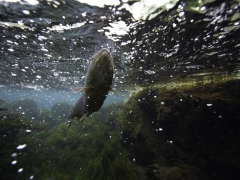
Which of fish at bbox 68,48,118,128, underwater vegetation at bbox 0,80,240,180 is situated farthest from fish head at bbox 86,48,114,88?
underwater vegetation at bbox 0,80,240,180

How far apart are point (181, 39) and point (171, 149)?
7.83 m

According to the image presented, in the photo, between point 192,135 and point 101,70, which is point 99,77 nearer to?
point 101,70

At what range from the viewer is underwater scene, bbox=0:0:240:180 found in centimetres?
668

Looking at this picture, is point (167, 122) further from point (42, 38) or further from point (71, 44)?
point (42, 38)

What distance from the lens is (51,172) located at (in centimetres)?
1031

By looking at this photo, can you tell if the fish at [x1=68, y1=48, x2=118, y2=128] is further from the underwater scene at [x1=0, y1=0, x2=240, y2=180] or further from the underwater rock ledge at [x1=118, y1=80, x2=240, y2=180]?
the underwater rock ledge at [x1=118, y1=80, x2=240, y2=180]

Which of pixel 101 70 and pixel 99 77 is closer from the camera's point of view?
pixel 101 70

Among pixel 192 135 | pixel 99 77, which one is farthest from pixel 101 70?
pixel 192 135

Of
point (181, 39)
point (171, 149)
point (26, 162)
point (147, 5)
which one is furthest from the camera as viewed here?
point (26, 162)

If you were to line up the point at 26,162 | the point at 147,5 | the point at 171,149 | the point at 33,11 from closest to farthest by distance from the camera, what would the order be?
1. the point at 147,5
2. the point at 33,11
3. the point at 171,149
4. the point at 26,162

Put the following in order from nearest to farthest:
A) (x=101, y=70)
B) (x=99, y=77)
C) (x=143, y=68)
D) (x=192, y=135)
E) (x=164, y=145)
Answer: (x=101, y=70) → (x=99, y=77) → (x=192, y=135) → (x=164, y=145) → (x=143, y=68)

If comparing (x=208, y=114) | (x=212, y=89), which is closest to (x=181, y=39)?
(x=212, y=89)

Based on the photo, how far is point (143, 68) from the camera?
615 inches

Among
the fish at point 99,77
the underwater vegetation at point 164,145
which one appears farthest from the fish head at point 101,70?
the underwater vegetation at point 164,145
